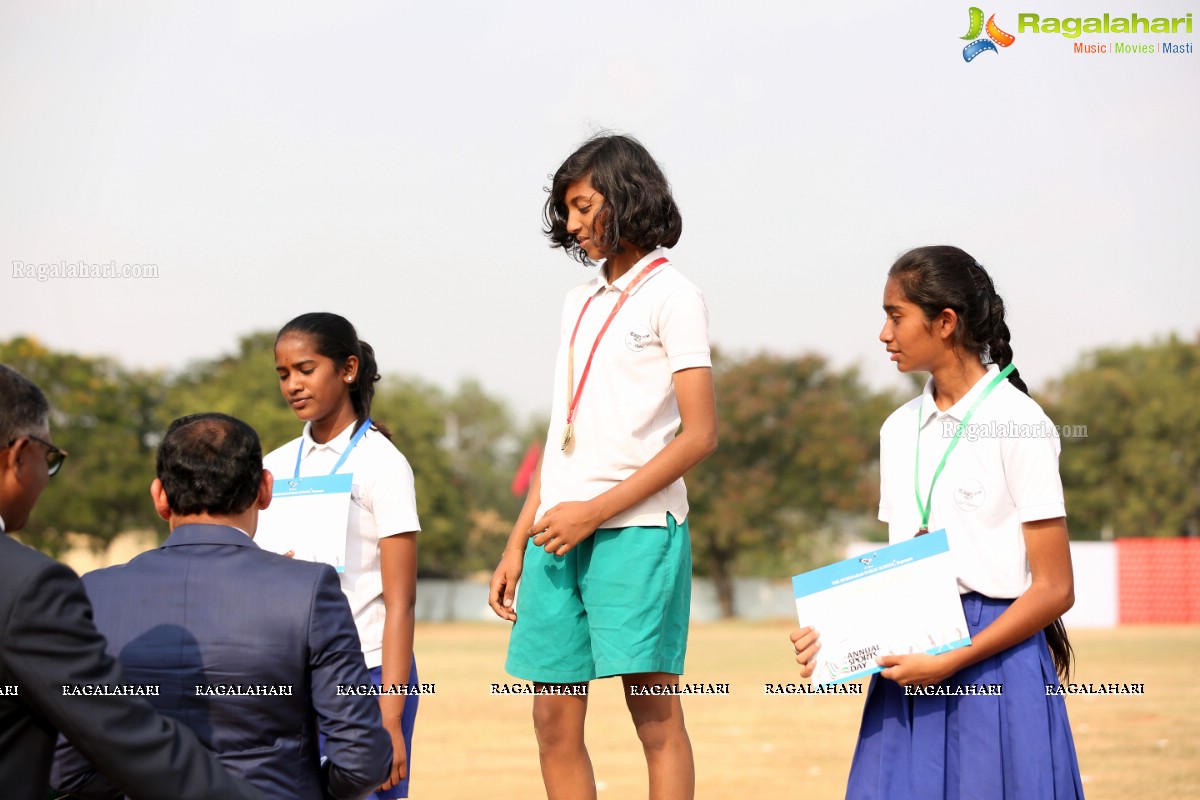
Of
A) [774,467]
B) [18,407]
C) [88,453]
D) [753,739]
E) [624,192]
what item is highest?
[88,453]

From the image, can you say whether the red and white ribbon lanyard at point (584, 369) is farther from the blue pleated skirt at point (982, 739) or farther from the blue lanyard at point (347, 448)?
the blue pleated skirt at point (982, 739)

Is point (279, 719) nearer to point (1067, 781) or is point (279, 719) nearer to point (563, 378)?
point (563, 378)

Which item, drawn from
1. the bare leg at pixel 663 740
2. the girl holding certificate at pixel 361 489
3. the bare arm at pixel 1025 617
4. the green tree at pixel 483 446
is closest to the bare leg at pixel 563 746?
the bare leg at pixel 663 740

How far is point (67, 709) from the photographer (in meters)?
2.25

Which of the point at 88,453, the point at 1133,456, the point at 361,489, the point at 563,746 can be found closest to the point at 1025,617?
the point at 563,746

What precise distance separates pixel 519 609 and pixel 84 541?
40.9m

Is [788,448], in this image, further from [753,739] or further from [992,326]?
[992,326]

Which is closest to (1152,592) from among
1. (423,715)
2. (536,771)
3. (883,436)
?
(423,715)

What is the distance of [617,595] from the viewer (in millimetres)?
3617

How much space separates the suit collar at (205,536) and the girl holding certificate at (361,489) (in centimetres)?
109

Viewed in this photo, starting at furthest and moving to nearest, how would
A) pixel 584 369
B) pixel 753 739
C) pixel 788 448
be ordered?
pixel 788 448 < pixel 753 739 < pixel 584 369

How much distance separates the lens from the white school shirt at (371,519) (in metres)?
4.00

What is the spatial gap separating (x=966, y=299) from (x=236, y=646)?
6.91ft

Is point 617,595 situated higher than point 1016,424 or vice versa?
point 1016,424
